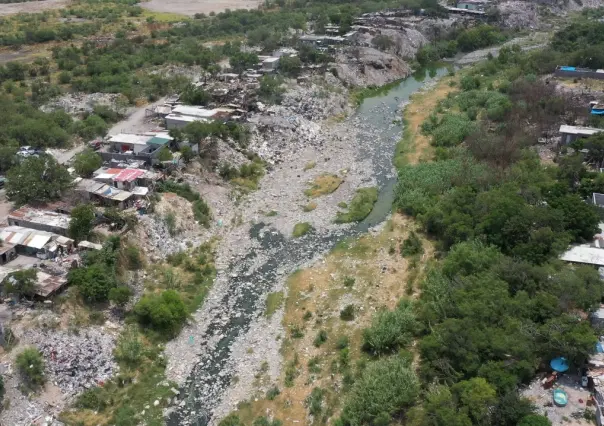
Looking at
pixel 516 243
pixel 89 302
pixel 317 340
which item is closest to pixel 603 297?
pixel 516 243

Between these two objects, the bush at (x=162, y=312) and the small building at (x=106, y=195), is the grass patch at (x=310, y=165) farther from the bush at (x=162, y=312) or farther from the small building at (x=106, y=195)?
the bush at (x=162, y=312)

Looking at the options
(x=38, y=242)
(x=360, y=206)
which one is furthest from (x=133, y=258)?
(x=360, y=206)

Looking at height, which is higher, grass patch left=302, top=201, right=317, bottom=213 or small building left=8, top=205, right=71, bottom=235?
small building left=8, top=205, right=71, bottom=235

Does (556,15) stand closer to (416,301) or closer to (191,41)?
(191,41)

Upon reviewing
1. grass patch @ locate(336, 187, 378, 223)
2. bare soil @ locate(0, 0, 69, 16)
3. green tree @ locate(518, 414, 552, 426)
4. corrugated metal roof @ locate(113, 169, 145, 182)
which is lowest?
bare soil @ locate(0, 0, 69, 16)

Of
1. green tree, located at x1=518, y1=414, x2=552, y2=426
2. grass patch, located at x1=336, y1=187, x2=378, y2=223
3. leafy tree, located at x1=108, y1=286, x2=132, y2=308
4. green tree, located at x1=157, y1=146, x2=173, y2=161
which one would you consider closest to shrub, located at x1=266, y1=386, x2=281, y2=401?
leafy tree, located at x1=108, y1=286, x2=132, y2=308

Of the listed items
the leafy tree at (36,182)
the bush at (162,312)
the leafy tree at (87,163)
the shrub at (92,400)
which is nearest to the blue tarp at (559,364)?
the bush at (162,312)

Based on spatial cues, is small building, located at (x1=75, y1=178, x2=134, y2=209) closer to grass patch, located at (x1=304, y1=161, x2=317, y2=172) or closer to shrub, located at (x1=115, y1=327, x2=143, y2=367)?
shrub, located at (x1=115, y1=327, x2=143, y2=367)

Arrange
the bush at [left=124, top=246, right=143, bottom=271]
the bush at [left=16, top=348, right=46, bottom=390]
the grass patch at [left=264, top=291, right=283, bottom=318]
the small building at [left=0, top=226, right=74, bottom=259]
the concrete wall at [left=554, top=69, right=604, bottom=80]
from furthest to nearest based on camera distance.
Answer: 1. the concrete wall at [left=554, top=69, right=604, bottom=80]
2. the bush at [left=124, top=246, right=143, bottom=271]
3. the grass patch at [left=264, top=291, right=283, bottom=318]
4. the small building at [left=0, top=226, right=74, bottom=259]
5. the bush at [left=16, top=348, right=46, bottom=390]
